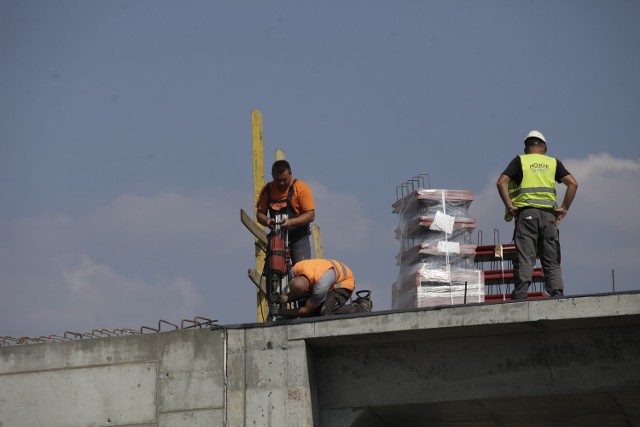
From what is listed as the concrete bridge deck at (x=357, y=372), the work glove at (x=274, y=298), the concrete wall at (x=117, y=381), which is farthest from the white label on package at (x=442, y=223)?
the concrete wall at (x=117, y=381)

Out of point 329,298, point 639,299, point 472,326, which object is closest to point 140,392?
point 329,298

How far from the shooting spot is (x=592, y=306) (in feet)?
36.4

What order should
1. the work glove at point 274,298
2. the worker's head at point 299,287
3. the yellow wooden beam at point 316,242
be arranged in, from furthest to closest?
the yellow wooden beam at point 316,242, the work glove at point 274,298, the worker's head at point 299,287

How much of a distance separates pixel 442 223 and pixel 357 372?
4.73 metres

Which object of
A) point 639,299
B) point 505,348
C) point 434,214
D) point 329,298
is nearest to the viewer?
point 639,299

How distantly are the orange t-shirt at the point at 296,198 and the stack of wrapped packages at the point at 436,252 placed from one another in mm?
3168

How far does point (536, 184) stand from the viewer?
12695 millimetres

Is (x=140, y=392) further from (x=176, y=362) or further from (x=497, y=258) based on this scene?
(x=497, y=258)

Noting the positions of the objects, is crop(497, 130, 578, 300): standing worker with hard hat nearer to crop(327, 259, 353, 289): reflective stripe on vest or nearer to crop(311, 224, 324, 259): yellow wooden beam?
crop(327, 259, 353, 289): reflective stripe on vest

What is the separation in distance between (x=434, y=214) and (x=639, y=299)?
19.0 ft

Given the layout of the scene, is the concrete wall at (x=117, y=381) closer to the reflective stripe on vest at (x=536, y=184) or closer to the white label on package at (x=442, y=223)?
the reflective stripe on vest at (x=536, y=184)

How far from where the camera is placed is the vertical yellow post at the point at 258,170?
1636 centimetres

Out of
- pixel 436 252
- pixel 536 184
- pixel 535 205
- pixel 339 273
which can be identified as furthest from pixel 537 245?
pixel 436 252

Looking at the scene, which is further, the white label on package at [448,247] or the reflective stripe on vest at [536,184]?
the white label on package at [448,247]
